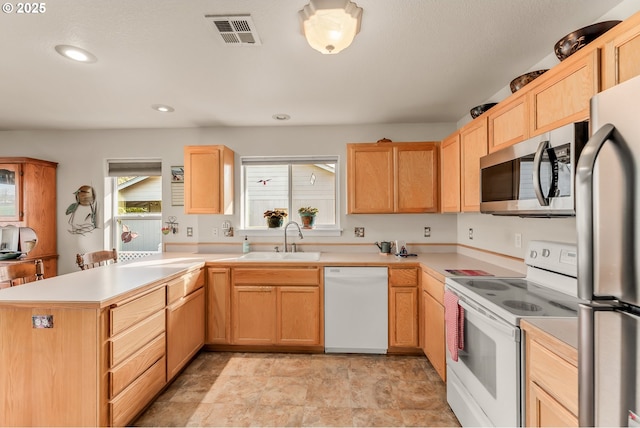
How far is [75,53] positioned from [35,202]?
7.87 ft

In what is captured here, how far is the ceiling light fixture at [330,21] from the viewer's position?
4.52 ft

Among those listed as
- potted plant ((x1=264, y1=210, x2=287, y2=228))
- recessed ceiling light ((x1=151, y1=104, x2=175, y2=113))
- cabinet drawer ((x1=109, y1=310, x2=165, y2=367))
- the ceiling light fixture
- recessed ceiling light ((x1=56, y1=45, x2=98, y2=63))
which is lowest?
cabinet drawer ((x1=109, y1=310, x2=165, y2=367))

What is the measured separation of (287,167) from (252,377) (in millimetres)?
2265

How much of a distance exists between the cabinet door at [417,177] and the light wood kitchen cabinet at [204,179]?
6.24 feet

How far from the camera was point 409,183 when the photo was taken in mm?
3082

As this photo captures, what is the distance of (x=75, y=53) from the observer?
→ 6.28 feet

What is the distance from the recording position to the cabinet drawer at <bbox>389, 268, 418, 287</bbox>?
272 centimetres

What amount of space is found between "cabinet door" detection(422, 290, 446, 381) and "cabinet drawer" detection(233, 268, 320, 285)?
1.00 metres

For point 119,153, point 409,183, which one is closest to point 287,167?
point 409,183

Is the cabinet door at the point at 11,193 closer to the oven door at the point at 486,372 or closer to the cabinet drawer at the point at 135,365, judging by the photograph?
the cabinet drawer at the point at 135,365

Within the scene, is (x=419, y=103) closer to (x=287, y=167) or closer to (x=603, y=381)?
(x=287, y=167)

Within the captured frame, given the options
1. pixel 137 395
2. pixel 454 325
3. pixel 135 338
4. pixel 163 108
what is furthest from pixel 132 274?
pixel 454 325

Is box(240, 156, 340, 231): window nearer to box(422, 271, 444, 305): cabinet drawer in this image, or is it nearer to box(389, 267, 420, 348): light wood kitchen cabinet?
box(389, 267, 420, 348): light wood kitchen cabinet

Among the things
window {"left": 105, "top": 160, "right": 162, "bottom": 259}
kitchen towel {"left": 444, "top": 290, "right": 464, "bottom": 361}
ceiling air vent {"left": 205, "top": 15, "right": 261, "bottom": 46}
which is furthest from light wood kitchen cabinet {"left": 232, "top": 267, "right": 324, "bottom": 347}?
→ ceiling air vent {"left": 205, "top": 15, "right": 261, "bottom": 46}
